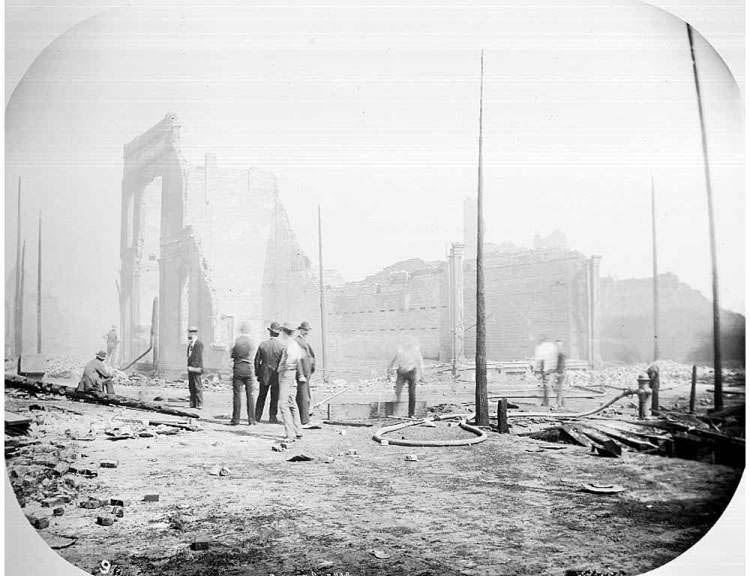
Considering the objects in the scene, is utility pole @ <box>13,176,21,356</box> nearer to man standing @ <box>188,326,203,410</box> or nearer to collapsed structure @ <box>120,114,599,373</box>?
collapsed structure @ <box>120,114,599,373</box>

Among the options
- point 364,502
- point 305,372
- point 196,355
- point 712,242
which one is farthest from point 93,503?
point 712,242

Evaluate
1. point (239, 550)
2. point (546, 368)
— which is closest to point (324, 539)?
point (239, 550)

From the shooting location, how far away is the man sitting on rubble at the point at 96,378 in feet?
11.8

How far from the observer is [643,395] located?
11.7 feet

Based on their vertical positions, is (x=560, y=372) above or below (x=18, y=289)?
below

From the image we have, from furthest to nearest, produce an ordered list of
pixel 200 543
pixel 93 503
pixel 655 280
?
pixel 655 280 < pixel 93 503 < pixel 200 543

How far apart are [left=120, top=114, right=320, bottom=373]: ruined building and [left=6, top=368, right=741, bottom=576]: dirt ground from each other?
31 centimetres

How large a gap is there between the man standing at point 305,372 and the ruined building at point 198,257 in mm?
69

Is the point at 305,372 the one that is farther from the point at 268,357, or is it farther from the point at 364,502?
the point at 364,502

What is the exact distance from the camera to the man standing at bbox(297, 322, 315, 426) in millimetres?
3523

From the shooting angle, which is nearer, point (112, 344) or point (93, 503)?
point (93, 503)

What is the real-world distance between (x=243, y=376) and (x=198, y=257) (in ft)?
1.96

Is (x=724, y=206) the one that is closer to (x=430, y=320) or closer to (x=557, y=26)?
(x=557, y=26)

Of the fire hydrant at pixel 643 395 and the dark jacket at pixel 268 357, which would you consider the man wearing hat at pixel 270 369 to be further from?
the fire hydrant at pixel 643 395
